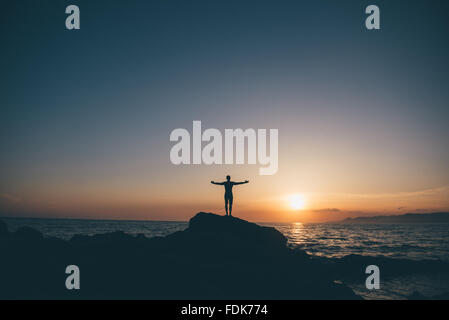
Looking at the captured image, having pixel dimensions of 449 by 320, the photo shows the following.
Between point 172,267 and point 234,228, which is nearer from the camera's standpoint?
point 172,267

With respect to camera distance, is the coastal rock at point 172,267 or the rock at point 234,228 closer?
the coastal rock at point 172,267

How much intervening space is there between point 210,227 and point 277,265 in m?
4.86

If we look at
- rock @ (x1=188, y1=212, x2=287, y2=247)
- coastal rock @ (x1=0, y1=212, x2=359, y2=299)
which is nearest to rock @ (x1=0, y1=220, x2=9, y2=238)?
coastal rock @ (x1=0, y1=212, x2=359, y2=299)

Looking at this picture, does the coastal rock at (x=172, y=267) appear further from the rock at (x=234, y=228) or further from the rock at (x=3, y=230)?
the rock at (x=3, y=230)

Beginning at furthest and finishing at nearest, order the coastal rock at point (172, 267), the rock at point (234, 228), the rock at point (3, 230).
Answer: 1. the rock at point (3, 230)
2. the rock at point (234, 228)
3. the coastal rock at point (172, 267)

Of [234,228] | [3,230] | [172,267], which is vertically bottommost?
[172,267]

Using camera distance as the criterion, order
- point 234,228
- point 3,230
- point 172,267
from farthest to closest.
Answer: point 3,230 < point 234,228 < point 172,267

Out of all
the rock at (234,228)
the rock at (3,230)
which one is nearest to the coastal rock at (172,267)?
the rock at (234,228)

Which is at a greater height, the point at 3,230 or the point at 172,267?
the point at 3,230

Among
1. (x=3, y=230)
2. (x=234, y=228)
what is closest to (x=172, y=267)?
(x=234, y=228)

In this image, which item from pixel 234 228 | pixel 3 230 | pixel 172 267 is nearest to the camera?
pixel 172 267

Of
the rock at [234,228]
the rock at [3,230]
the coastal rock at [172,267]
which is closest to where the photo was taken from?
the coastal rock at [172,267]

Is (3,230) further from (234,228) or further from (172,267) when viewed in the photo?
(234,228)

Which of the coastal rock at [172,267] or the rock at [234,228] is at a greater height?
the rock at [234,228]
